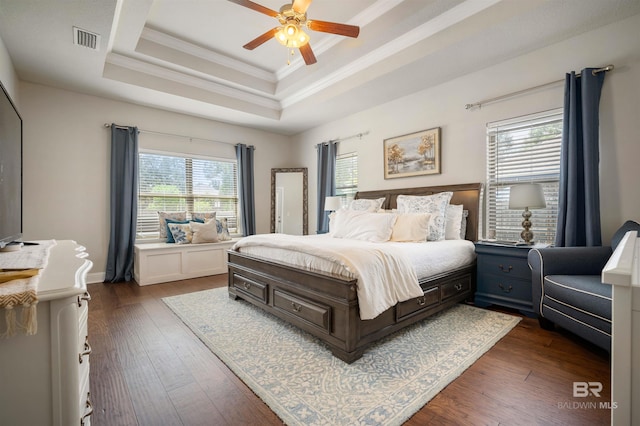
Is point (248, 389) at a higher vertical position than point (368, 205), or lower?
lower

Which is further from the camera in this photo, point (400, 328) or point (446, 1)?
point (446, 1)

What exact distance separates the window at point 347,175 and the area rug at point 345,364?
8.82 feet

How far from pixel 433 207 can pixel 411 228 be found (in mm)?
534

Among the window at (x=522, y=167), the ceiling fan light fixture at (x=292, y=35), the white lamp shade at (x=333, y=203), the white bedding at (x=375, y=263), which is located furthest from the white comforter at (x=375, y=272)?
the white lamp shade at (x=333, y=203)

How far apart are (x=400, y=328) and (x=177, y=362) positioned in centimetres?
168

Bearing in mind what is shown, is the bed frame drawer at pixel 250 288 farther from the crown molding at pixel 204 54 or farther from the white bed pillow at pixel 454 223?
the crown molding at pixel 204 54

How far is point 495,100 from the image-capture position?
3271 millimetres

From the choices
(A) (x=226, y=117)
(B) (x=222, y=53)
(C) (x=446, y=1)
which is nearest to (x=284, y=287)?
(C) (x=446, y=1)

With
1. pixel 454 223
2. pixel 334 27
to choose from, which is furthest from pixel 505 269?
pixel 334 27

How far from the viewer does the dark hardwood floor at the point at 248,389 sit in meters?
1.43

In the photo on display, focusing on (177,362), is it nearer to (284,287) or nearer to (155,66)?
(284,287)

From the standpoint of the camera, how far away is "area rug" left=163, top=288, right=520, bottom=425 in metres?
1.49

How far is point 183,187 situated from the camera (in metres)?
4.99

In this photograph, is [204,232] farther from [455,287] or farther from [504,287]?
[504,287]
